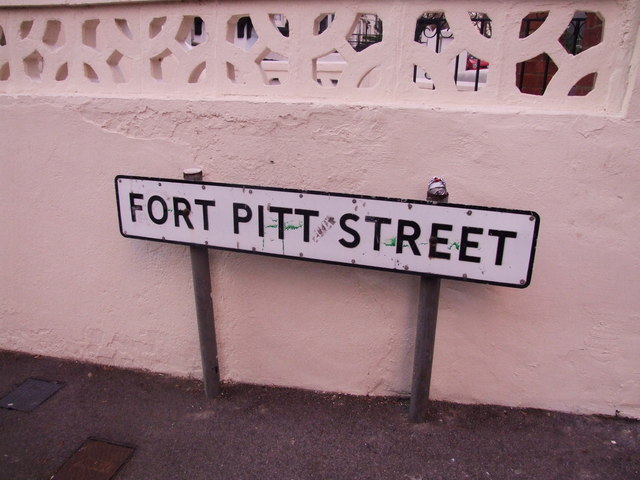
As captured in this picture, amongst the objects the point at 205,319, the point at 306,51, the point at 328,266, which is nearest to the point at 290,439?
the point at 205,319

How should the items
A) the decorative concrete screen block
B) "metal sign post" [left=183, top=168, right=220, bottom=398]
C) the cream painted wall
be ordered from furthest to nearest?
1. "metal sign post" [left=183, top=168, right=220, bottom=398]
2. the cream painted wall
3. the decorative concrete screen block

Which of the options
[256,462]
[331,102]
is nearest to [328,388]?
[256,462]

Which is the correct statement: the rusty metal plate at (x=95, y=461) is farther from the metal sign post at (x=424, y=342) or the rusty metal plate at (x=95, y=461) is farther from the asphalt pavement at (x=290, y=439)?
the metal sign post at (x=424, y=342)

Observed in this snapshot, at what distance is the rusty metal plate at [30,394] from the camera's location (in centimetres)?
321

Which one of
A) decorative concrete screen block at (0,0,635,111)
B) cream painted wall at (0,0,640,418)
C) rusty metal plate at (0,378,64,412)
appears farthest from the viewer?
rusty metal plate at (0,378,64,412)

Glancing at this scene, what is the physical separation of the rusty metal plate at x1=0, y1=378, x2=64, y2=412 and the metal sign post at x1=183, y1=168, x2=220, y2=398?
1054 millimetres

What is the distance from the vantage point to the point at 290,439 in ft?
9.34

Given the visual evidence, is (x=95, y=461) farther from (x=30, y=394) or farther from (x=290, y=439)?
(x=290, y=439)

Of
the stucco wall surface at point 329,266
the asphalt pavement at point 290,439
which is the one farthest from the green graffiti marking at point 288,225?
the asphalt pavement at point 290,439

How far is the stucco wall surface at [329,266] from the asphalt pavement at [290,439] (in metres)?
0.15

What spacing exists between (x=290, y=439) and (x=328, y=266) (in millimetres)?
1003

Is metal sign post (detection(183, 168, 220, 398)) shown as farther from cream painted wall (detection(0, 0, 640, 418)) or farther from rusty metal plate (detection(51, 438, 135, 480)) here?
rusty metal plate (detection(51, 438, 135, 480))

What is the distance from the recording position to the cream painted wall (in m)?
2.59

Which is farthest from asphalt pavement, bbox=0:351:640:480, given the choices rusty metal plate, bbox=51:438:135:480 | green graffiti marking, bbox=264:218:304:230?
green graffiti marking, bbox=264:218:304:230
